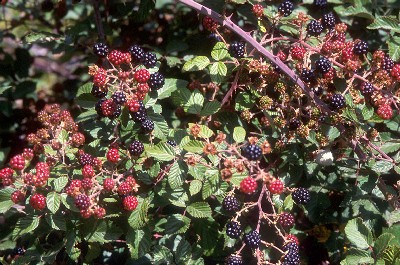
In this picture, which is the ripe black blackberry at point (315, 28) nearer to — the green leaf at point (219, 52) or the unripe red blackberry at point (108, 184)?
the green leaf at point (219, 52)

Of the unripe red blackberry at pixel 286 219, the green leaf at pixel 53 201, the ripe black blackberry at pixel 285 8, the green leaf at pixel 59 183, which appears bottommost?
the unripe red blackberry at pixel 286 219

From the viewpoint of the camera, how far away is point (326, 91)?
8.86 feet

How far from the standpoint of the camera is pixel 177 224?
2586mm

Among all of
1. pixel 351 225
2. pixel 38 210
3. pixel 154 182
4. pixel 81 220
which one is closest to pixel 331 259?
pixel 351 225

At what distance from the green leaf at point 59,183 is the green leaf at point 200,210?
517 mm

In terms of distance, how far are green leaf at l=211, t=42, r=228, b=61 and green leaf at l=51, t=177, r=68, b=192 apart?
0.82 meters

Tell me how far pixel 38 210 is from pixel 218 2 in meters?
1.28

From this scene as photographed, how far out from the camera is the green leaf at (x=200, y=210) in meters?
2.52

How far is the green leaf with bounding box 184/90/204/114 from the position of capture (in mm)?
2637

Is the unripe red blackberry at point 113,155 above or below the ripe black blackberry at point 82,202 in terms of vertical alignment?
above

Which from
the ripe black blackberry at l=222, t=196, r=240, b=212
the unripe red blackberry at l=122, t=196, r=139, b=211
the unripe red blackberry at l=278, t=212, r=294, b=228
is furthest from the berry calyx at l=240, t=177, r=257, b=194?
the unripe red blackberry at l=122, t=196, r=139, b=211

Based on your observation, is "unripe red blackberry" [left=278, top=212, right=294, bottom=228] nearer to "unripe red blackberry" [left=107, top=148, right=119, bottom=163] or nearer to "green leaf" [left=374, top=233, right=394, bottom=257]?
"green leaf" [left=374, top=233, right=394, bottom=257]

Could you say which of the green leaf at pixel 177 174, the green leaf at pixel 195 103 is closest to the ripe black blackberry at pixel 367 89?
the green leaf at pixel 195 103

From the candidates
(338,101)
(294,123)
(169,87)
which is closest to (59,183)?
(169,87)
